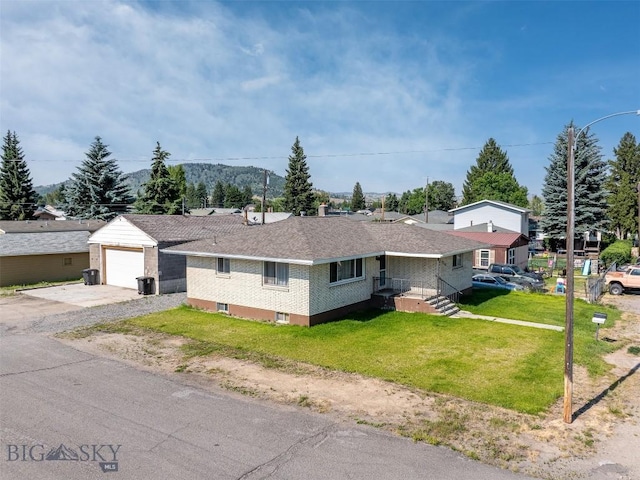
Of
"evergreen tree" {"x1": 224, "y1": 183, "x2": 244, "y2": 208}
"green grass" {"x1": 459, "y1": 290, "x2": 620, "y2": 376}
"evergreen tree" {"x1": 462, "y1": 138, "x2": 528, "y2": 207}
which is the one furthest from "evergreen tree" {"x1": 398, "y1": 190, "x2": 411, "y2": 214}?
"green grass" {"x1": 459, "y1": 290, "x2": 620, "y2": 376}

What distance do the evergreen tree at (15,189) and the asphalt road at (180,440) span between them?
49.1 m

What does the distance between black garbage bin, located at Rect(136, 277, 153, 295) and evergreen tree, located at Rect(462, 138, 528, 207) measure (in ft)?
246

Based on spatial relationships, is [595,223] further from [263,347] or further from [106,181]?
[106,181]

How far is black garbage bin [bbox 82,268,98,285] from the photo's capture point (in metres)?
28.1

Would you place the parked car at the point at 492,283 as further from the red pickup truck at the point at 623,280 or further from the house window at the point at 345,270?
the house window at the point at 345,270

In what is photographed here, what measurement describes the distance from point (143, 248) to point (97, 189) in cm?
2656

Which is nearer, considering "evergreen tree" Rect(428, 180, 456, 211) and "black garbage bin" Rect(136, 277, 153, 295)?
"black garbage bin" Rect(136, 277, 153, 295)

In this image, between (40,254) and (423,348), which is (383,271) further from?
(40,254)

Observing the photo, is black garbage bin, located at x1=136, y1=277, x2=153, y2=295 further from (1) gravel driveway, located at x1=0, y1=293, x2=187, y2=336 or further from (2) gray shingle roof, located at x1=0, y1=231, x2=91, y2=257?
(2) gray shingle roof, located at x1=0, y1=231, x2=91, y2=257

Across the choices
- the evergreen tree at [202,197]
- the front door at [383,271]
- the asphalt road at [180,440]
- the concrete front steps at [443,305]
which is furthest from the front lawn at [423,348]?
the evergreen tree at [202,197]

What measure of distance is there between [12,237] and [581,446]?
33.8m

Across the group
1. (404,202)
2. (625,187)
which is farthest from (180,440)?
(404,202)

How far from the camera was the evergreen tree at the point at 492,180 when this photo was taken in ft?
292

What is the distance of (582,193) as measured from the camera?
156 ft
